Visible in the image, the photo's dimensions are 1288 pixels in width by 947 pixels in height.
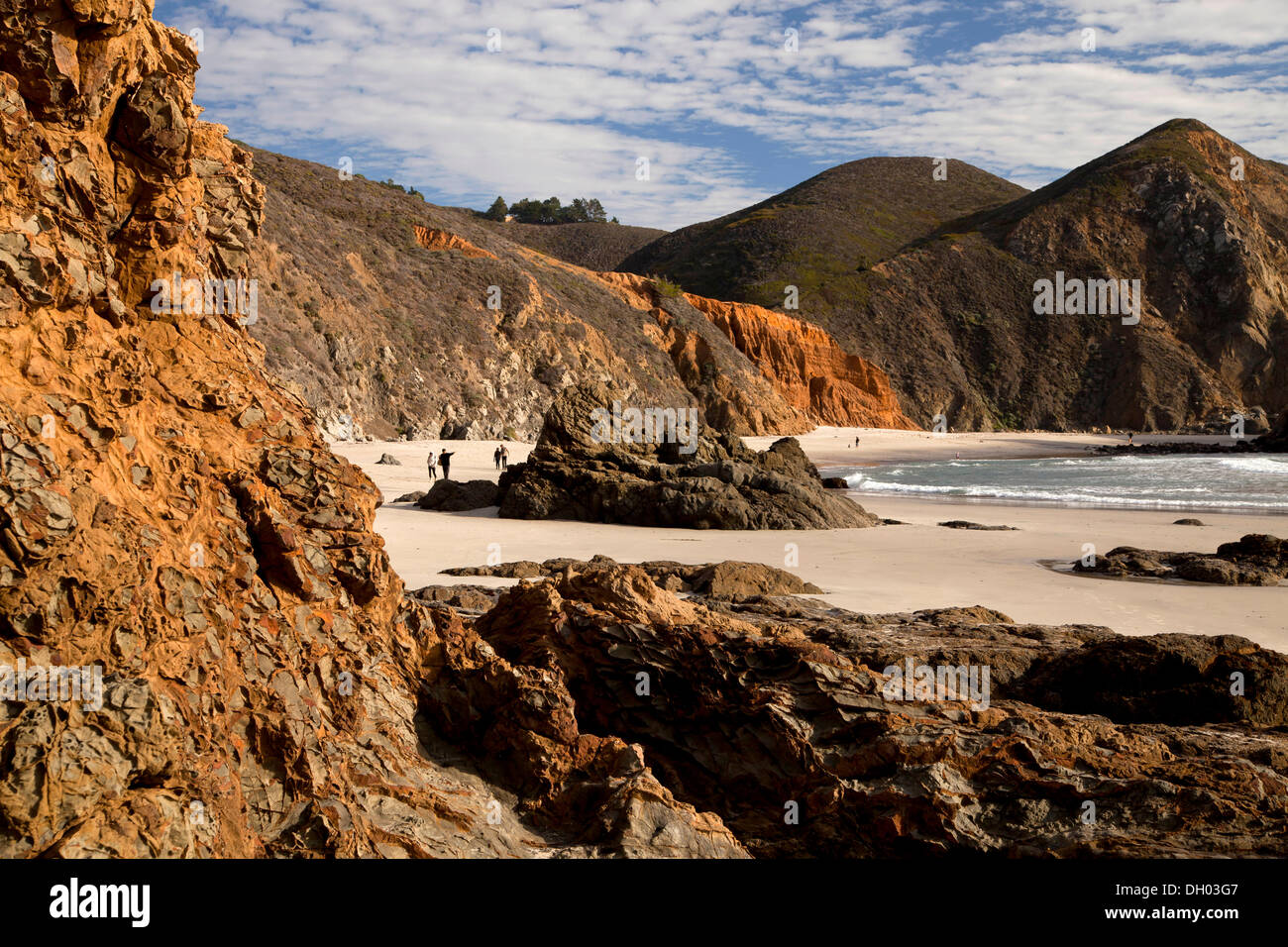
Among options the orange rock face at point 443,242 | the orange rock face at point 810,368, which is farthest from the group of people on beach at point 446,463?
the orange rock face at point 810,368

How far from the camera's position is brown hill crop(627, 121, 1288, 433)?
87.8 m

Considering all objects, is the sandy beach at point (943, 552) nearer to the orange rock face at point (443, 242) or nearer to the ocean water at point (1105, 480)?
the ocean water at point (1105, 480)

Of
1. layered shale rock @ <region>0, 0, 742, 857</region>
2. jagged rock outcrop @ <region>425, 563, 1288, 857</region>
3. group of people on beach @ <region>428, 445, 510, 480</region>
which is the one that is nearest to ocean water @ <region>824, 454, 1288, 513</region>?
group of people on beach @ <region>428, 445, 510, 480</region>

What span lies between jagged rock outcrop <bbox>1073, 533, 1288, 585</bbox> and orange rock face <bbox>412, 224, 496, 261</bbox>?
47.6 meters

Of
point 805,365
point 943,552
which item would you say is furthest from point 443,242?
point 943,552

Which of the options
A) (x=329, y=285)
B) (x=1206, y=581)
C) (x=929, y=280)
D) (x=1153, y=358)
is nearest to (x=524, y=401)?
(x=329, y=285)

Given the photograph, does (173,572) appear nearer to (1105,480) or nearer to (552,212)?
(1105,480)

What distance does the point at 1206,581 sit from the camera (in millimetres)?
12844

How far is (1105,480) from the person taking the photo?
38.9 meters

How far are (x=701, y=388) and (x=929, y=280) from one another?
1687 inches

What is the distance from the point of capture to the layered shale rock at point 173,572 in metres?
2.93

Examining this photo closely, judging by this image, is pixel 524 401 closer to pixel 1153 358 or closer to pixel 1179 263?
pixel 1153 358

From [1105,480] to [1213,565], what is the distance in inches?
1101

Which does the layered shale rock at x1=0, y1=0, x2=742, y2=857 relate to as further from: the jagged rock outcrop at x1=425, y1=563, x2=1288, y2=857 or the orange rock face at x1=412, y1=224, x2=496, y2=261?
the orange rock face at x1=412, y1=224, x2=496, y2=261
